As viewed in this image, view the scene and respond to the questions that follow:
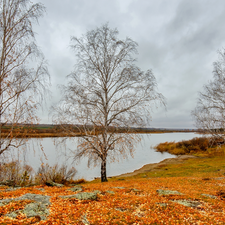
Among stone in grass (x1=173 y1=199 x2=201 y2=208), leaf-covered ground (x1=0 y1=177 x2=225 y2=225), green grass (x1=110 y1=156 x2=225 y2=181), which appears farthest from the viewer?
green grass (x1=110 y1=156 x2=225 y2=181)

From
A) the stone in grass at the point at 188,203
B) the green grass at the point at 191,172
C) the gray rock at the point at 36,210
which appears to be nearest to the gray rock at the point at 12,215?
the gray rock at the point at 36,210

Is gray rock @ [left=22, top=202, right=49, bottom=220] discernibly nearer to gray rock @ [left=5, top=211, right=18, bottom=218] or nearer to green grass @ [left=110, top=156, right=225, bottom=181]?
gray rock @ [left=5, top=211, right=18, bottom=218]

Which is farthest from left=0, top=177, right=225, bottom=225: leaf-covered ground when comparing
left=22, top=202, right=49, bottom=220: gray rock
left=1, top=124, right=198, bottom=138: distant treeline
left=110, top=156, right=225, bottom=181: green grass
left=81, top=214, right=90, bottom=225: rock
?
left=110, top=156, right=225, bottom=181: green grass

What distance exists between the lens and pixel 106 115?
12.0 metres

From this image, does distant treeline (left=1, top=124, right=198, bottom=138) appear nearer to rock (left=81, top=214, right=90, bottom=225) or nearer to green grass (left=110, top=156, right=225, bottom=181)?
rock (left=81, top=214, right=90, bottom=225)

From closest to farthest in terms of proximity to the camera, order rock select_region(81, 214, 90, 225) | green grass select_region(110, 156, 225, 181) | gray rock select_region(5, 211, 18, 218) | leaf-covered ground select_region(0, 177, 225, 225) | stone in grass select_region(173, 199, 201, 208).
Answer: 1. gray rock select_region(5, 211, 18, 218)
2. rock select_region(81, 214, 90, 225)
3. leaf-covered ground select_region(0, 177, 225, 225)
4. stone in grass select_region(173, 199, 201, 208)
5. green grass select_region(110, 156, 225, 181)

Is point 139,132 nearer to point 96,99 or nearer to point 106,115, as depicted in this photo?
point 106,115

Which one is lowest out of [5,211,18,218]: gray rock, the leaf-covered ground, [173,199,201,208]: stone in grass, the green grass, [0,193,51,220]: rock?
the green grass

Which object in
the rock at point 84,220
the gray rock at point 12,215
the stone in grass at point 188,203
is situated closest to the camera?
the gray rock at point 12,215

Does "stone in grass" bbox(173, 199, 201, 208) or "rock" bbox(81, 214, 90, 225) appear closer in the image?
"rock" bbox(81, 214, 90, 225)

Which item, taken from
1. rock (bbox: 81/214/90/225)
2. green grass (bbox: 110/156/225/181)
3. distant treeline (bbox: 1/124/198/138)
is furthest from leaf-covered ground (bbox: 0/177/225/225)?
green grass (bbox: 110/156/225/181)

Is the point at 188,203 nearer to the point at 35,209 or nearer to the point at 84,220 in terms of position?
the point at 84,220

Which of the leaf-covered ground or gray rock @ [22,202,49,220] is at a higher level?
gray rock @ [22,202,49,220]

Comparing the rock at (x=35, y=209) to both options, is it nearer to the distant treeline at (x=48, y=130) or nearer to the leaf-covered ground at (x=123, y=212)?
the leaf-covered ground at (x=123, y=212)
